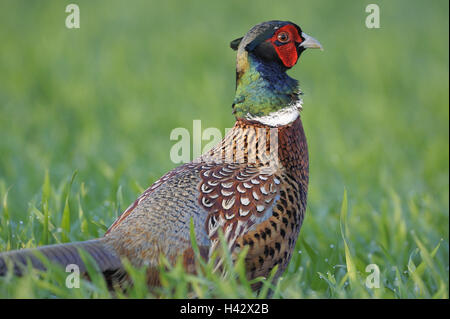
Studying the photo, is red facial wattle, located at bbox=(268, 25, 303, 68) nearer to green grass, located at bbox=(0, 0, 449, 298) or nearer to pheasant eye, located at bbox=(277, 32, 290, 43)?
pheasant eye, located at bbox=(277, 32, 290, 43)

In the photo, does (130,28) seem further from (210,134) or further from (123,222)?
(123,222)

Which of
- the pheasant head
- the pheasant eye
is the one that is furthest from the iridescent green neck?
the pheasant eye

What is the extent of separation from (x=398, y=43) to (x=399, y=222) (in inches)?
244

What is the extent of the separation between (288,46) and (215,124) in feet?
11.8

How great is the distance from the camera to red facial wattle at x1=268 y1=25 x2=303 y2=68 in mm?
3104

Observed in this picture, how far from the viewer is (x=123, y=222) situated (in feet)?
9.08

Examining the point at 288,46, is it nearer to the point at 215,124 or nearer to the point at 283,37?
the point at 283,37

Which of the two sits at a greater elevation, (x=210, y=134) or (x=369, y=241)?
(x=210, y=134)

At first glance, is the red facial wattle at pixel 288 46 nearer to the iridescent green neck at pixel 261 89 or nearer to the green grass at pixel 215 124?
the iridescent green neck at pixel 261 89

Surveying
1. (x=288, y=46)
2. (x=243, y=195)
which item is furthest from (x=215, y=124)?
(x=243, y=195)

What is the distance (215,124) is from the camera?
671 cm
